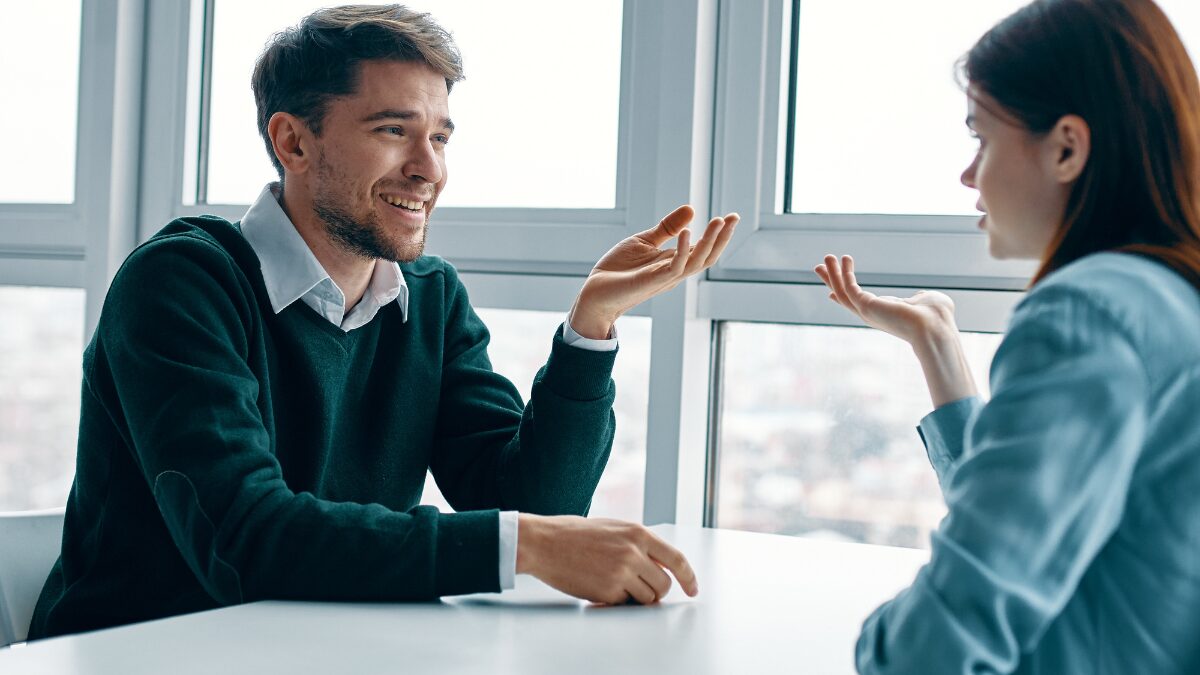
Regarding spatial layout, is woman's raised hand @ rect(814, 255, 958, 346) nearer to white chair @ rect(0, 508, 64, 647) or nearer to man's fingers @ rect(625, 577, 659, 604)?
man's fingers @ rect(625, 577, 659, 604)

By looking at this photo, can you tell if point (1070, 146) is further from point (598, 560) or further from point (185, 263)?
point (185, 263)

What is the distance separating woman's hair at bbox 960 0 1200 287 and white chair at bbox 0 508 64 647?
1.20 m

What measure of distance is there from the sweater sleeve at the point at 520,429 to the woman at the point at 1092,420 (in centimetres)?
82

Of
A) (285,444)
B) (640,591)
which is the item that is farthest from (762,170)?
(640,591)

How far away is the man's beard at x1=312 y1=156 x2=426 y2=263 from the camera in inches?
63.3

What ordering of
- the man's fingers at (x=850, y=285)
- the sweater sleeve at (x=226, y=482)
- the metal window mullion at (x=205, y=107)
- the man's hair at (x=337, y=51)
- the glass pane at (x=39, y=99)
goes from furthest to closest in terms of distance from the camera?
the glass pane at (x=39, y=99), the metal window mullion at (x=205, y=107), the man's hair at (x=337, y=51), the man's fingers at (x=850, y=285), the sweater sleeve at (x=226, y=482)

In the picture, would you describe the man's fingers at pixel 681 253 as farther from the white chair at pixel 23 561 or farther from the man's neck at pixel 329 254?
the white chair at pixel 23 561

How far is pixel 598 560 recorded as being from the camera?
43.3 inches

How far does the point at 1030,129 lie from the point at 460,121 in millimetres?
1579

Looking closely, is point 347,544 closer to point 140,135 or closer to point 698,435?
point 698,435

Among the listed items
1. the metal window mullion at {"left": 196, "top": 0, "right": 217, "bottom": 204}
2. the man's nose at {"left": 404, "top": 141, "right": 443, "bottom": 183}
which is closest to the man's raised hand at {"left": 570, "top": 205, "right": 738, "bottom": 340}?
the man's nose at {"left": 404, "top": 141, "right": 443, "bottom": 183}

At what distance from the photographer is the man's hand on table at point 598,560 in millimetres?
1092

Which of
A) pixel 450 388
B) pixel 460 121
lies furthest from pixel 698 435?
pixel 460 121

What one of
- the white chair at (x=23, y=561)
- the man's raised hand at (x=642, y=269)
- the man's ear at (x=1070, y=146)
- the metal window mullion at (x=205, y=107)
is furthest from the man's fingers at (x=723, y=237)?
the metal window mullion at (x=205, y=107)
